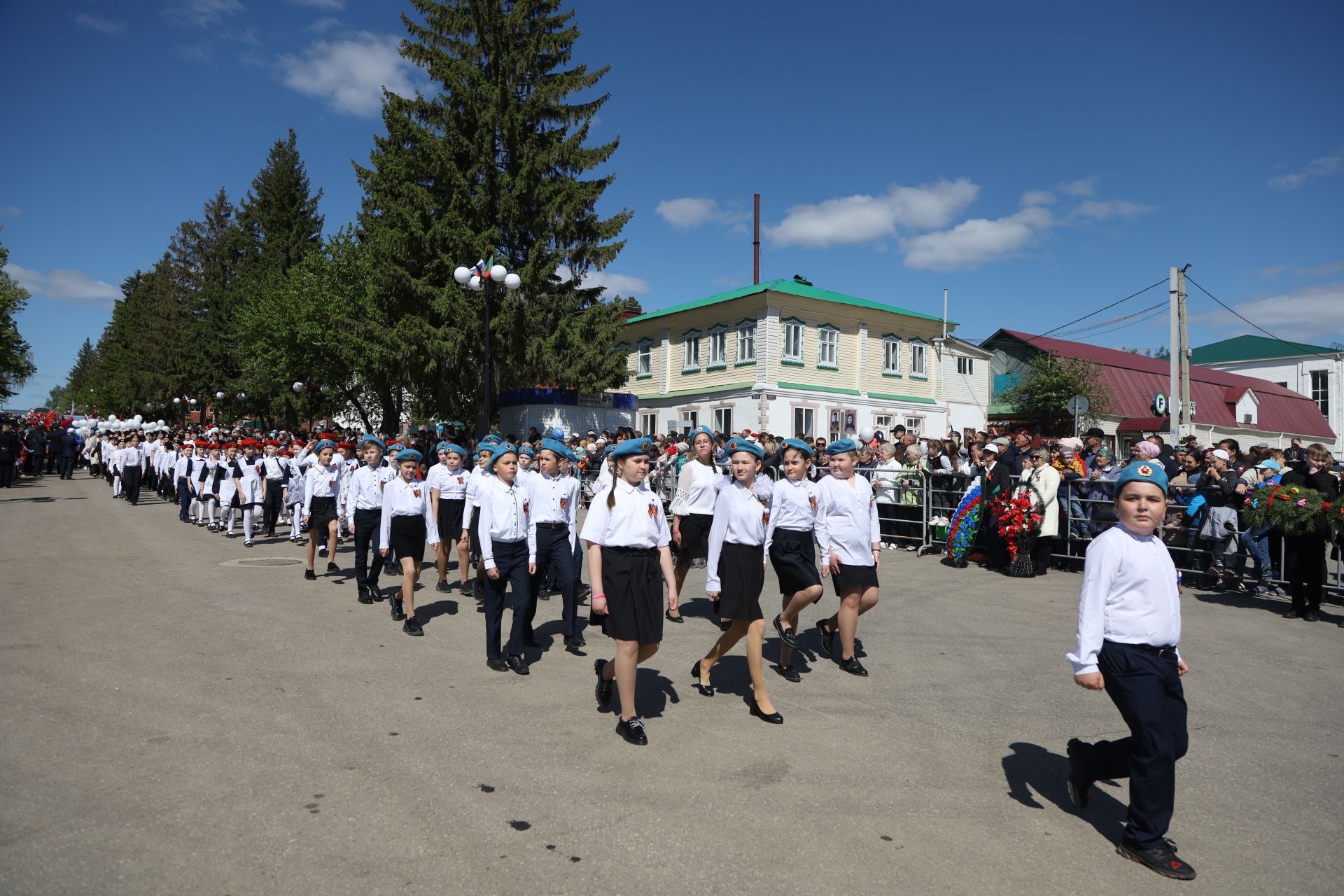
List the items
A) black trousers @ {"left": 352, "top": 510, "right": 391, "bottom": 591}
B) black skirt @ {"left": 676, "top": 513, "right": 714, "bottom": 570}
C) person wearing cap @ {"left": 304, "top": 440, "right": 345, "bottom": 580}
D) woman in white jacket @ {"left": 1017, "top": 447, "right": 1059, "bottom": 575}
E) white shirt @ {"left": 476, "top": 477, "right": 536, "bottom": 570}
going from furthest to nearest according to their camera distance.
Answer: woman in white jacket @ {"left": 1017, "top": 447, "right": 1059, "bottom": 575} < person wearing cap @ {"left": 304, "top": 440, "right": 345, "bottom": 580} < black trousers @ {"left": 352, "top": 510, "right": 391, "bottom": 591} < black skirt @ {"left": 676, "top": 513, "right": 714, "bottom": 570} < white shirt @ {"left": 476, "top": 477, "right": 536, "bottom": 570}

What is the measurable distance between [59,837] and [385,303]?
27422 mm

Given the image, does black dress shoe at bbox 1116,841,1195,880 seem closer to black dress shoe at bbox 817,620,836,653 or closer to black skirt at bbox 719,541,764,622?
black skirt at bbox 719,541,764,622

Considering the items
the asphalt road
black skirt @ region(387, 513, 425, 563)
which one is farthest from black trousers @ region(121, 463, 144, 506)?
black skirt @ region(387, 513, 425, 563)

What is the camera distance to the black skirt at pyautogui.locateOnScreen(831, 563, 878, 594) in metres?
6.83

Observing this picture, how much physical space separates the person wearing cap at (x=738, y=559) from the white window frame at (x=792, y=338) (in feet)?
89.9

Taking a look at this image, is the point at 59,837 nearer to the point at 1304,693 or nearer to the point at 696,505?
the point at 696,505

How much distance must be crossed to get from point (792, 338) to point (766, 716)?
29.2m

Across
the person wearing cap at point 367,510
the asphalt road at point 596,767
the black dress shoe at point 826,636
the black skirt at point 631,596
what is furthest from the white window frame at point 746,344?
the black skirt at point 631,596

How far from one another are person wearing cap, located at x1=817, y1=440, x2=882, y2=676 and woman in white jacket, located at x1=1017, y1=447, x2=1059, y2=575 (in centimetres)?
623

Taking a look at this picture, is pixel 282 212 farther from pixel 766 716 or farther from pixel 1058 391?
pixel 766 716

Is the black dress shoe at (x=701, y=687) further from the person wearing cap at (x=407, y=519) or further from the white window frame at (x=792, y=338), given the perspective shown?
the white window frame at (x=792, y=338)

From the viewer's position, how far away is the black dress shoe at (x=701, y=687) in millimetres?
6328

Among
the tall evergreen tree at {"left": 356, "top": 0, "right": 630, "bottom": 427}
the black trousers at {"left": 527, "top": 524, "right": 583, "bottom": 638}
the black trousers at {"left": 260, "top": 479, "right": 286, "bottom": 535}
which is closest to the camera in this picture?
the black trousers at {"left": 527, "top": 524, "right": 583, "bottom": 638}

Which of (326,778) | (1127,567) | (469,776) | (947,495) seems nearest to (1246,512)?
(947,495)
